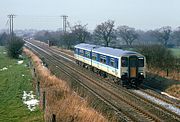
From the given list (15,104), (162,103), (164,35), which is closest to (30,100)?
(15,104)

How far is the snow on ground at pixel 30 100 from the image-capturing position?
22.2m

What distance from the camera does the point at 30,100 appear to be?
24.4m

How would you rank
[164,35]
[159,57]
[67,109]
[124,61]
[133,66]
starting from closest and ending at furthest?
[67,109] < [124,61] < [133,66] < [159,57] < [164,35]

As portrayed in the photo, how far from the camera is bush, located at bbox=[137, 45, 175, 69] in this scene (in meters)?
39.1

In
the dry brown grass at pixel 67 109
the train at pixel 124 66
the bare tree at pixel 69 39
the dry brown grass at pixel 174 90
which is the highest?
the bare tree at pixel 69 39

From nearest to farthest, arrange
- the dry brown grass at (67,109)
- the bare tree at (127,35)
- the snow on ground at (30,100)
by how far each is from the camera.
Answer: the dry brown grass at (67,109), the snow on ground at (30,100), the bare tree at (127,35)

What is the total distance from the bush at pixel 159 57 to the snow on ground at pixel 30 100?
16.6m

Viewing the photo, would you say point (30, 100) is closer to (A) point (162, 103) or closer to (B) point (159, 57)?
(A) point (162, 103)

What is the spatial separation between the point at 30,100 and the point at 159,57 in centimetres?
1946

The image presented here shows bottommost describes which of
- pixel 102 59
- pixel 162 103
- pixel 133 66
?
pixel 162 103

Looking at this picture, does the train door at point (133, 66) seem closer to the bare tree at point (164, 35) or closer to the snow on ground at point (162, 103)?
the snow on ground at point (162, 103)

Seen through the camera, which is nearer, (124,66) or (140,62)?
(124,66)

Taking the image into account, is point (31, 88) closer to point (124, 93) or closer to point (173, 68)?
point (124, 93)

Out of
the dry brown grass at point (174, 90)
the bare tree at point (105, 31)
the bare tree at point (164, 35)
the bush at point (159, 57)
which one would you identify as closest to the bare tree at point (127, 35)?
the bare tree at point (164, 35)
